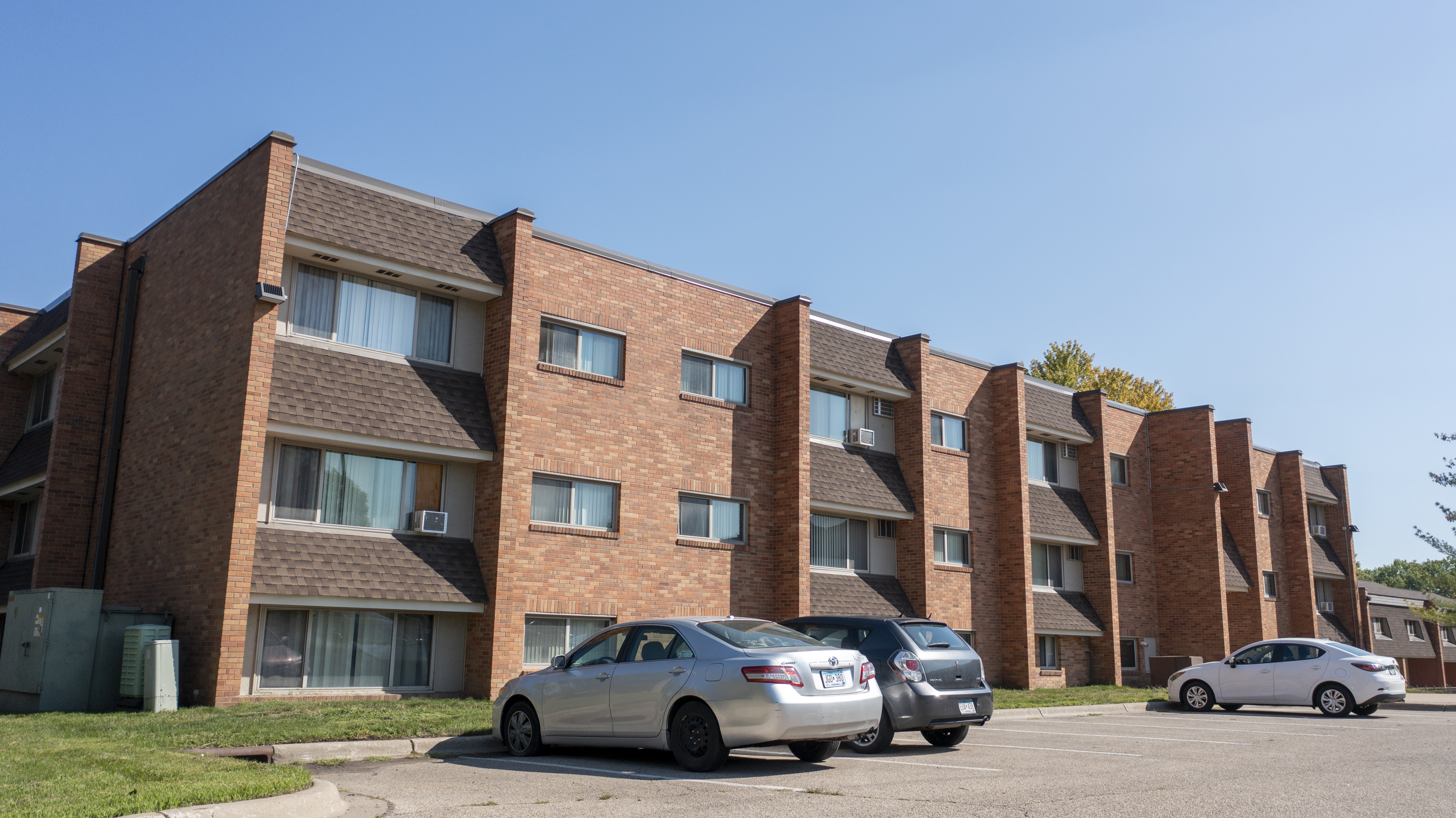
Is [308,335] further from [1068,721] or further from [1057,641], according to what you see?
[1057,641]

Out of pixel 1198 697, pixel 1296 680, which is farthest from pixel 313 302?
pixel 1296 680

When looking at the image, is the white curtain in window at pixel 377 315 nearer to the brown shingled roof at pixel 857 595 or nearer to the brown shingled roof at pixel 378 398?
the brown shingled roof at pixel 378 398

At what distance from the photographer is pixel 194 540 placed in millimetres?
15672

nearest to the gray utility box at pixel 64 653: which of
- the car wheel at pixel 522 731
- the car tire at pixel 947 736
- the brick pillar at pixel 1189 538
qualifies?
the car wheel at pixel 522 731

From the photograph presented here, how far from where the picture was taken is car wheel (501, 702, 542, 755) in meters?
11.1

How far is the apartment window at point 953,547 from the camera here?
25406 mm

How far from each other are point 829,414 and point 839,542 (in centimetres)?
286

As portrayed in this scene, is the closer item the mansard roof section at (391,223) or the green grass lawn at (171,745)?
the green grass lawn at (171,745)

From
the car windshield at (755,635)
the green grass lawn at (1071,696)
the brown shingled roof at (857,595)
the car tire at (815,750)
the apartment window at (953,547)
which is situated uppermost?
the apartment window at (953,547)

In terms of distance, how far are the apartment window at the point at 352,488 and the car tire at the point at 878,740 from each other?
862 cm

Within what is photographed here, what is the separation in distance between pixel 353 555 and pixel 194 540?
219 centimetres

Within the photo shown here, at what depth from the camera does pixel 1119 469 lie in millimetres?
32562

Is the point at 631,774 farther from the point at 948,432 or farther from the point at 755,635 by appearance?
the point at 948,432

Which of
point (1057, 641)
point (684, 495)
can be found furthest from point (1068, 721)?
point (1057, 641)
